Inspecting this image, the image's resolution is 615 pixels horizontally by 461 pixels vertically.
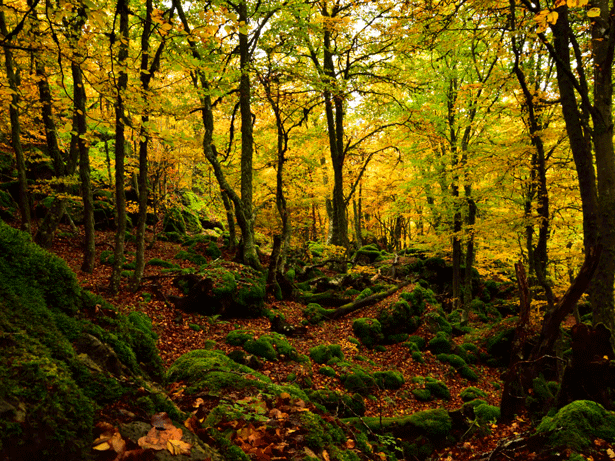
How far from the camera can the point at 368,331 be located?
1008 cm

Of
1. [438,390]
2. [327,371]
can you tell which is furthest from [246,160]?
[438,390]

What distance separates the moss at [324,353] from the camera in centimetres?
767

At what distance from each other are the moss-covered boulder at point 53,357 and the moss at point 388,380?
5693 millimetres

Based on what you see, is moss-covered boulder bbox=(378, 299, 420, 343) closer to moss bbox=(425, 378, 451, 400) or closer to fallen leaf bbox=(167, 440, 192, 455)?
moss bbox=(425, 378, 451, 400)

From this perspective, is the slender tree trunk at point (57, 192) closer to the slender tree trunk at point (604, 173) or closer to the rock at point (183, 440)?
the rock at point (183, 440)

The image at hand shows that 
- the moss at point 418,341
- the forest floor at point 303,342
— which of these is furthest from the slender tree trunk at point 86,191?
the moss at point 418,341

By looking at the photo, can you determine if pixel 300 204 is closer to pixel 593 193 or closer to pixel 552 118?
pixel 552 118

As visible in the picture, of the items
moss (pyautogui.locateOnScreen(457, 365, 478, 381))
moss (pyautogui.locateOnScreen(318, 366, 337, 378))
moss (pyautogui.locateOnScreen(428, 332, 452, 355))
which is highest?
moss (pyautogui.locateOnScreen(318, 366, 337, 378))

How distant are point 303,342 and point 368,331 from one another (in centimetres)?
240

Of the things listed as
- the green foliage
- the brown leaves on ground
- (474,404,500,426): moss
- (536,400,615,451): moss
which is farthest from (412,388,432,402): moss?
the brown leaves on ground

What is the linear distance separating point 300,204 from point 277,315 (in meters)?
11.8

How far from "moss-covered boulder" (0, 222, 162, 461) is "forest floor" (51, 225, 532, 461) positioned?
121 inches

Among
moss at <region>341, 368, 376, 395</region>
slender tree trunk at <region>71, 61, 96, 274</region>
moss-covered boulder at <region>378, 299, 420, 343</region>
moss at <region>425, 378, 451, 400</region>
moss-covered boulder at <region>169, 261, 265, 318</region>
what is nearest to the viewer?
moss at <region>341, 368, 376, 395</region>

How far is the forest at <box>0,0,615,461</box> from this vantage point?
2.35 m
